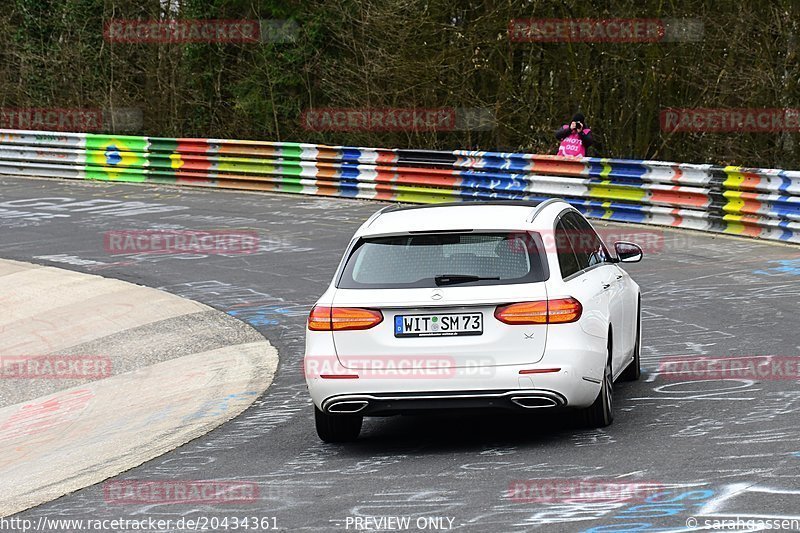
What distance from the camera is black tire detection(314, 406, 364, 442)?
8.77 m

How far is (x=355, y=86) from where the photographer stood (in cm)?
3384

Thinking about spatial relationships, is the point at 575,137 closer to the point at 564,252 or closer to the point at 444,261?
the point at 564,252

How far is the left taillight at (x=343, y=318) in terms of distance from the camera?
8.23 metres

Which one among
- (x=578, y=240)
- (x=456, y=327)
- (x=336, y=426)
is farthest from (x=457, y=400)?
(x=578, y=240)

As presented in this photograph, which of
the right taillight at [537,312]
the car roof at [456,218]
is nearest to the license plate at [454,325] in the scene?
the right taillight at [537,312]

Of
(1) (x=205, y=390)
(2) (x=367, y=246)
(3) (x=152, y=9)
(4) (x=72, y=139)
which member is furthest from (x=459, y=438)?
(3) (x=152, y=9)

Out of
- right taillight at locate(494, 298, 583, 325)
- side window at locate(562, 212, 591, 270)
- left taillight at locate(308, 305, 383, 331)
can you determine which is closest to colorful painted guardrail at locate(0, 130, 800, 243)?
side window at locate(562, 212, 591, 270)

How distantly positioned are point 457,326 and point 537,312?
1.59 feet

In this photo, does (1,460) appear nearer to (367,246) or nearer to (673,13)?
(367,246)

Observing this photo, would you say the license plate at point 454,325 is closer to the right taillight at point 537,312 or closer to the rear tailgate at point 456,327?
the rear tailgate at point 456,327

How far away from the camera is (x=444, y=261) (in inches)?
331

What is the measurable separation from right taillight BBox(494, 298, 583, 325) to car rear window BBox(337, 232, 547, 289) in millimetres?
173

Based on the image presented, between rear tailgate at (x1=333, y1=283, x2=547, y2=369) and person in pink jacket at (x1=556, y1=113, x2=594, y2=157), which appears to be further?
person in pink jacket at (x1=556, y1=113, x2=594, y2=157)

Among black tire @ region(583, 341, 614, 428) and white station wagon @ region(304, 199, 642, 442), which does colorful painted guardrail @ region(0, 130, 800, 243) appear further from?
white station wagon @ region(304, 199, 642, 442)
